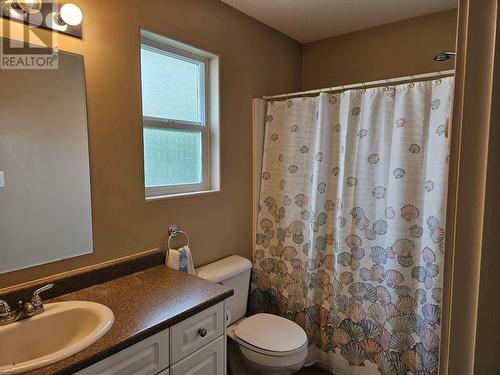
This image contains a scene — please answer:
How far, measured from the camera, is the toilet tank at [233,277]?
77.3 inches

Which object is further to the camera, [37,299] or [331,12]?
[331,12]

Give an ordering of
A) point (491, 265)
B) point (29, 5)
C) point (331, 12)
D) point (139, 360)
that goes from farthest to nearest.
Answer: point (331, 12) → point (29, 5) → point (139, 360) → point (491, 265)

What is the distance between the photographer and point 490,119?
36 cm

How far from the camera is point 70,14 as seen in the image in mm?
1319

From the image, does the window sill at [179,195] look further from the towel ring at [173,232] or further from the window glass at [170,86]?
the window glass at [170,86]

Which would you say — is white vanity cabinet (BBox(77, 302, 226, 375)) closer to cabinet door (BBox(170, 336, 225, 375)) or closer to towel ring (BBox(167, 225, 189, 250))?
cabinet door (BBox(170, 336, 225, 375))

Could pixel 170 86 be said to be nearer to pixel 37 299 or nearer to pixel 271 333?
pixel 37 299

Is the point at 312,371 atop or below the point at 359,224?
below

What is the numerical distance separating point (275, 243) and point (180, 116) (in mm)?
1129

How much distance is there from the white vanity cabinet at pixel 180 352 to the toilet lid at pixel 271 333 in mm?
397

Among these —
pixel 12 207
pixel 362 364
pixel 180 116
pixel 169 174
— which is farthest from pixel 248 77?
pixel 362 364

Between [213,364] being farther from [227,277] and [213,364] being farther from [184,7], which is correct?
[184,7]

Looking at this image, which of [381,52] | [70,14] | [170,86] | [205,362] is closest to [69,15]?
[70,14]

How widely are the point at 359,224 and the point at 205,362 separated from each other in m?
1.21
